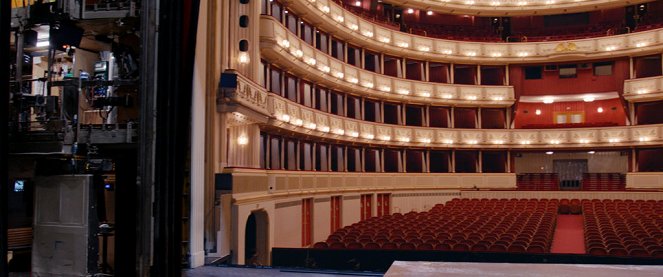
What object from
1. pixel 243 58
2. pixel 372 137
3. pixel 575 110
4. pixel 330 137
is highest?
pixel 575 110

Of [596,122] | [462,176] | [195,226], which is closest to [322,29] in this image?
[462,176]

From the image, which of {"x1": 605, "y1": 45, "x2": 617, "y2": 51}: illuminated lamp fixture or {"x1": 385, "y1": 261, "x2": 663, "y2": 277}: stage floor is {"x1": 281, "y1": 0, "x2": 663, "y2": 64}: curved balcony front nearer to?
{"x1": 605, "y1": 45, "x2": 617, "y2": 51}: illuminated lamp fixture

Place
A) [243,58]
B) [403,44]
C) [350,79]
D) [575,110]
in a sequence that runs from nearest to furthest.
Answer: [243,58], [350,79], [403,44], [575,110]

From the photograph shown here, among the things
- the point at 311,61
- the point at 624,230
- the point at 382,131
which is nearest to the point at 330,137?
the point at 311,61

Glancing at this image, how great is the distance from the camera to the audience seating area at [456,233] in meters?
11.4

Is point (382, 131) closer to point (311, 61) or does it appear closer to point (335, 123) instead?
point (335, 123)

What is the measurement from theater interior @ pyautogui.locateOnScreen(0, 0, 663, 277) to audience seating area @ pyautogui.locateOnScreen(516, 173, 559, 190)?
8 cm

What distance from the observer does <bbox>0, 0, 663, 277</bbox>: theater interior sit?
7934 millimetres

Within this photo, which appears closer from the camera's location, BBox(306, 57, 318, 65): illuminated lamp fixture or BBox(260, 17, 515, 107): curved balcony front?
BBox(260, 17, 515, 107): curved balcony front

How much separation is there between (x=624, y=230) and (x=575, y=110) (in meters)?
17.2

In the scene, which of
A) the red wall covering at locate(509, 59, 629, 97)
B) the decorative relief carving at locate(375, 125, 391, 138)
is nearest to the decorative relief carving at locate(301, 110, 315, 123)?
the decorative relief carving at locate(375, 125, 391, 138)

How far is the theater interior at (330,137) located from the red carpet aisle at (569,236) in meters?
0.20

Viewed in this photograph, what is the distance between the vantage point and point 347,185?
21531 millimetres

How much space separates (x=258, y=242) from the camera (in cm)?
1490
